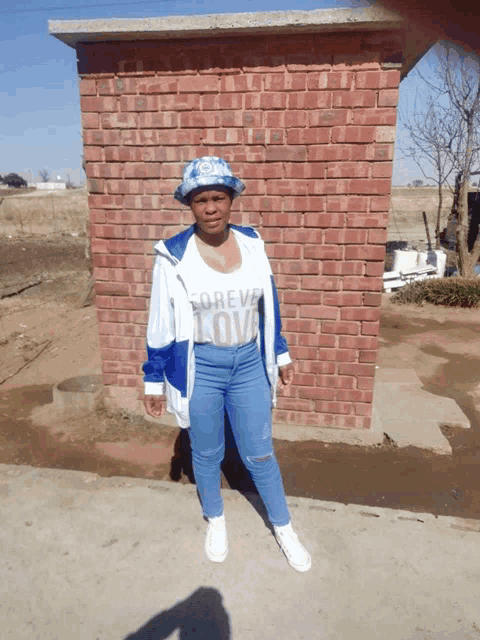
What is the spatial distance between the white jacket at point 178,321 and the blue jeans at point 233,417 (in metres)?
0.07

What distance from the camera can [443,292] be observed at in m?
8.80

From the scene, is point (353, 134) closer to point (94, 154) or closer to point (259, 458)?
point (94, 154)

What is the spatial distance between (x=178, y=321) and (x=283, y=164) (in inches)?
65.7

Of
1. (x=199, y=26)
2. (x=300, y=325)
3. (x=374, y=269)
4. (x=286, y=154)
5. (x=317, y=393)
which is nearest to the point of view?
(x=199, y=26)

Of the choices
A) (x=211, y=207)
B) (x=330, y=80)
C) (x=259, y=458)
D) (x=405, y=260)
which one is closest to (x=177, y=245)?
(x=211, y=207)

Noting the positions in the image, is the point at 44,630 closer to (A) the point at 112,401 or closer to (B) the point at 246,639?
(B) the point at 246,639

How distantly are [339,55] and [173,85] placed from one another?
117 cm

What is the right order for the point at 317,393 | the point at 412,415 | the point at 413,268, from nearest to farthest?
the point at 317,393 → the point at 412,415 → the point at 413,268

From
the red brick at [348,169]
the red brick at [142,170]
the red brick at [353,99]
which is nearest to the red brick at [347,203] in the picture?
the red brick at [348,169]

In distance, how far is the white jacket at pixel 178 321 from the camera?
2221 mm

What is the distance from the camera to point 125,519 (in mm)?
2662

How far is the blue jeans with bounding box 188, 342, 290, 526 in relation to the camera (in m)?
2.30

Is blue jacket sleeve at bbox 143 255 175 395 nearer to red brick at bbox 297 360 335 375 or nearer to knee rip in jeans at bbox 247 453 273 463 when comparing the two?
knee rip in jeans at bbox 247 453 273 463

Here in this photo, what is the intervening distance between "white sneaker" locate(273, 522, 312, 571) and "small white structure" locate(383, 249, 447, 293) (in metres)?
8.19
